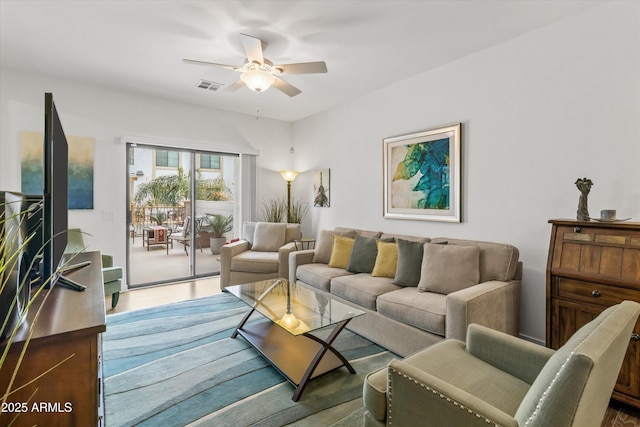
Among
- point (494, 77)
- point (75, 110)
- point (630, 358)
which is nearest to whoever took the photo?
point (630, 358)

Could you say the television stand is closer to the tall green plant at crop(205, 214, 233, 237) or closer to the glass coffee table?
the glass coffee table

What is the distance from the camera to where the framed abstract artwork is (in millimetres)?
3311

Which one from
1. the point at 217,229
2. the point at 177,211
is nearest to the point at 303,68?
the point at 177,211

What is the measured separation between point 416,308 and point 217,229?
3.82 metres

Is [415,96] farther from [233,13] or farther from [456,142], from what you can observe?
[233,13]

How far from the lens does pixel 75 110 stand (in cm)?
398

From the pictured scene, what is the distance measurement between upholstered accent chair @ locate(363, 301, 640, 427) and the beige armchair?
279cm

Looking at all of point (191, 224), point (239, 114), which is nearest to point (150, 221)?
point (191, 224)

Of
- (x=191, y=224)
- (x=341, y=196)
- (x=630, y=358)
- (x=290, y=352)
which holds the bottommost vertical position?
(x=290, y=352)

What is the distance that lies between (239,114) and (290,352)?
409 cm

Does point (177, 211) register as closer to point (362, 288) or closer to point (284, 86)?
point (284, 86)

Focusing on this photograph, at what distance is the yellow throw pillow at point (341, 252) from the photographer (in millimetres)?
3709

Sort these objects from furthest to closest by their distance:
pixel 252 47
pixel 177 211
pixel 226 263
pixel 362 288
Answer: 1. pixel 177 211
2. pixel 226 263
3. pixel 362 288
4. pixel 252 47

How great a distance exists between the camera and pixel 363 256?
353cm
